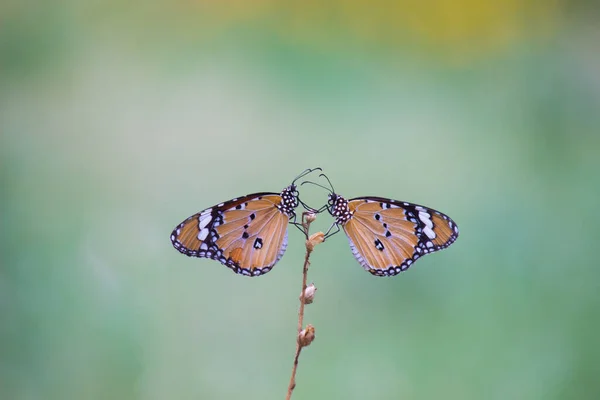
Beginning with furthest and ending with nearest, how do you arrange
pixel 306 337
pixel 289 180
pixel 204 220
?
pixel 289 180 < pixel 204 220 < pixel 306 337

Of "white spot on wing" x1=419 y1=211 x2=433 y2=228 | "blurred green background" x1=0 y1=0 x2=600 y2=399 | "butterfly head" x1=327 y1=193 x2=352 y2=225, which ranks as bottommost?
"white spot on wing" x1=419 y1=211 x2=433 y2=228

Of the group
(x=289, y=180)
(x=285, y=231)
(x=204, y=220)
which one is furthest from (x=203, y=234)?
(x=289, y=180)

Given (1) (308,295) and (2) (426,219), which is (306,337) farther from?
(2) (426,219)

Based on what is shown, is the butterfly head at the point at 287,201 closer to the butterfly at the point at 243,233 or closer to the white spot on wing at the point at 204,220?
the butterfly at the point at 243,233

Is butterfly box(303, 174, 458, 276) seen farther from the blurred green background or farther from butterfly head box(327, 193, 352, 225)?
the blurred green background

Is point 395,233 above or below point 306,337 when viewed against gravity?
above

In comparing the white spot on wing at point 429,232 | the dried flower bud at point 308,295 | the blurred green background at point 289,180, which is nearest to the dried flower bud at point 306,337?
the dried flower bud at point 308,295

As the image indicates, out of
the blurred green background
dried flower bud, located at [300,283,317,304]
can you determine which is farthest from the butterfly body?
the blurred green background
